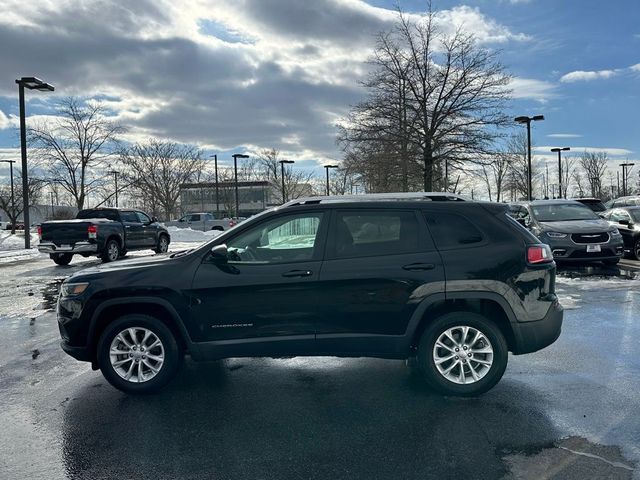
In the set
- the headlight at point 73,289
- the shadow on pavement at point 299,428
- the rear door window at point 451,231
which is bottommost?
the shadow on pavement at point 299,428

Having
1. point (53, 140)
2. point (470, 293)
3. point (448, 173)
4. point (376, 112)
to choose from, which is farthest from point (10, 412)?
point (53, 140)

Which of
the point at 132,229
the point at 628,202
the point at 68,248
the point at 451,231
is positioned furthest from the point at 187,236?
the point at 451,231

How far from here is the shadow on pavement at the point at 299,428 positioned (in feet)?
10.9

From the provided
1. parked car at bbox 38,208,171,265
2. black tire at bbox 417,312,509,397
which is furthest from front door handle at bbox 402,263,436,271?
parked car at bbox 38,208,171,265

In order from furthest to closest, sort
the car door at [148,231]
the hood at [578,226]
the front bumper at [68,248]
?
the car door at [148,231] < the front bumper at [68,248] < the hood at [578,226]

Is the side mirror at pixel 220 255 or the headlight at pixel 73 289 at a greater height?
the side mirror at pixel 220 255

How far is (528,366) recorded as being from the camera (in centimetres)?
523

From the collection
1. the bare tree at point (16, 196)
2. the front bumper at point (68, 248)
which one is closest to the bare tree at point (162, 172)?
the bare tree at point (16, 196)

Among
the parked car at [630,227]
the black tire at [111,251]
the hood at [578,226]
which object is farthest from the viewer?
the black tire at [111,251]

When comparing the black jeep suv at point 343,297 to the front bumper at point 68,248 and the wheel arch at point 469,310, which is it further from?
the front bumper at point 68,248

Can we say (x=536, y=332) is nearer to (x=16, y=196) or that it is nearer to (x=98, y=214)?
(x=98, y=214)

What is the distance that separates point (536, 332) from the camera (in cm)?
445

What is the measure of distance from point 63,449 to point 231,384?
5.23 feet

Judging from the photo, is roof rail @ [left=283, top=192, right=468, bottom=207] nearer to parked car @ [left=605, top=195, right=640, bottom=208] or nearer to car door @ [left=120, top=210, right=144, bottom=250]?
car door @ [left=120, top=210, right=144, bottom=250]
